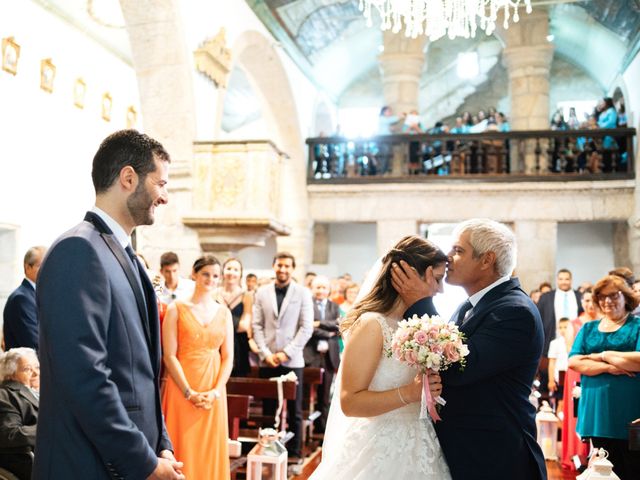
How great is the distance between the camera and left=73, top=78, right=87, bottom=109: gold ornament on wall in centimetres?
1186

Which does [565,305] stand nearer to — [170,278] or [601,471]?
[170,278]

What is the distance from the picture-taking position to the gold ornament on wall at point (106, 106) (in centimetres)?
1275

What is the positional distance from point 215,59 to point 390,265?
8250 mm

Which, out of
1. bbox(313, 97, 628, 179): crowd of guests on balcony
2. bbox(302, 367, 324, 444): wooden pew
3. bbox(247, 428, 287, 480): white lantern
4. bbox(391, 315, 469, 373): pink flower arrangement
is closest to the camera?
bbox(391, 315, 469, 373): pink flower arrangement

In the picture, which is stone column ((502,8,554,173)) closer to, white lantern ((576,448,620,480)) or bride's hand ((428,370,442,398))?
white lantern ((576,448,620,480))

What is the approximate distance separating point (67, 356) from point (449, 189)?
43.7ft

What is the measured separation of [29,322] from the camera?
5.05m

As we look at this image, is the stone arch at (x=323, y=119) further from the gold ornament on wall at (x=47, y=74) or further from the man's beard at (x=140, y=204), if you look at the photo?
the man's beard at (x=140, y=204)

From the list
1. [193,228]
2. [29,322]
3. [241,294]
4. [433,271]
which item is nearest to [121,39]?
[193,228]

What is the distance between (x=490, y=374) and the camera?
113 inches

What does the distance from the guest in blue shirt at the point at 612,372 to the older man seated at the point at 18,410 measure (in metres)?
3.46

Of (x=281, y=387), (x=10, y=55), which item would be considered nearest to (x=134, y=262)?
(x=281, y=387)

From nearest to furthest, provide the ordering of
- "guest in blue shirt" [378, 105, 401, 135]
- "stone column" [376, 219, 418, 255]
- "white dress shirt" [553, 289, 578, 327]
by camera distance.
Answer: "white dress shirt" [553, 289, 578, 327] < "stone column" [376, 219, 418, 255] < "guest in blue shirt" [378, 105, 401, 135]

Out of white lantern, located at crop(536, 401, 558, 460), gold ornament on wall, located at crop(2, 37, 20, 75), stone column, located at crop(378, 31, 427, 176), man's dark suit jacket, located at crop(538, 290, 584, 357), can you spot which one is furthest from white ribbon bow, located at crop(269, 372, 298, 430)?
stone column, located at crop(378, 31, 427, 176)
